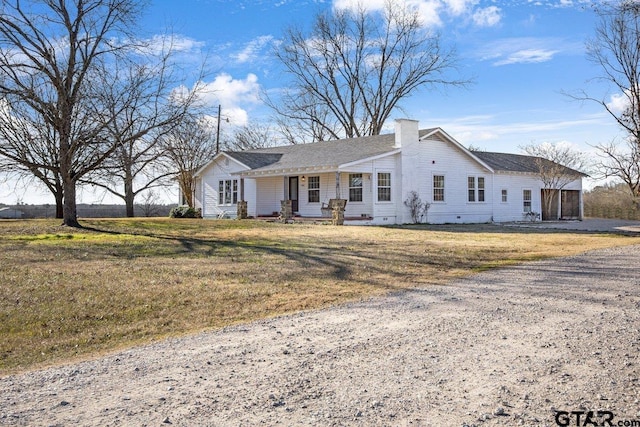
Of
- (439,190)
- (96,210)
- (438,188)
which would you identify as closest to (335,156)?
(438,188)

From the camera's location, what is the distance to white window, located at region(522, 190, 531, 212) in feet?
106

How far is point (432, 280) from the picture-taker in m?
9.73

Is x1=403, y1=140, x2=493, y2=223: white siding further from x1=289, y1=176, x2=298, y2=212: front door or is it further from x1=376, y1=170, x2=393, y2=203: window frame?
x1=289, y1=176, x2=298, y2=212: front door

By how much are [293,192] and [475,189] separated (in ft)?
32.6

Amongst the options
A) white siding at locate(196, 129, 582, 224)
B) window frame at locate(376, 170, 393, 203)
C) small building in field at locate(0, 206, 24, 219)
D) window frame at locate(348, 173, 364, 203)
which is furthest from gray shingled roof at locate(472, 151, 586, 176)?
small building in field at locate(0, 206, 24, 219)

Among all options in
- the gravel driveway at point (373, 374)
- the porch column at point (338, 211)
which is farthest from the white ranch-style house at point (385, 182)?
the gravel driveway at point (373, 374)

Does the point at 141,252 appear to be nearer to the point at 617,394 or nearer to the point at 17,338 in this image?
the point at 17,338

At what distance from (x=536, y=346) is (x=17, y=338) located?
581 centimetres

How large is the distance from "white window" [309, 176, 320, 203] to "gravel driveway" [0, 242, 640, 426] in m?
20.6

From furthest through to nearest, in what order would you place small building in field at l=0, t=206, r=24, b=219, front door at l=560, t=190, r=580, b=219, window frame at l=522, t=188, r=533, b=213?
small building in field at l=0, t=206, r=24, b=219
front door at l=560, t=190, r=580, b=219
window frame at l=522, t=188, r=533, b=213

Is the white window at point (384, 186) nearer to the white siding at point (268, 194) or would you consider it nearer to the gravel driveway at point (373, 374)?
the white siding at point (268, 194)

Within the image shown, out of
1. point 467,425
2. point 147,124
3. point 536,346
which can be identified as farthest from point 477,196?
point 467,425

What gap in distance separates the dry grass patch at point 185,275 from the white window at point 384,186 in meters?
7.38

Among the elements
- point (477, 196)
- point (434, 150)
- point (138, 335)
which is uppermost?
point (434, 150)
